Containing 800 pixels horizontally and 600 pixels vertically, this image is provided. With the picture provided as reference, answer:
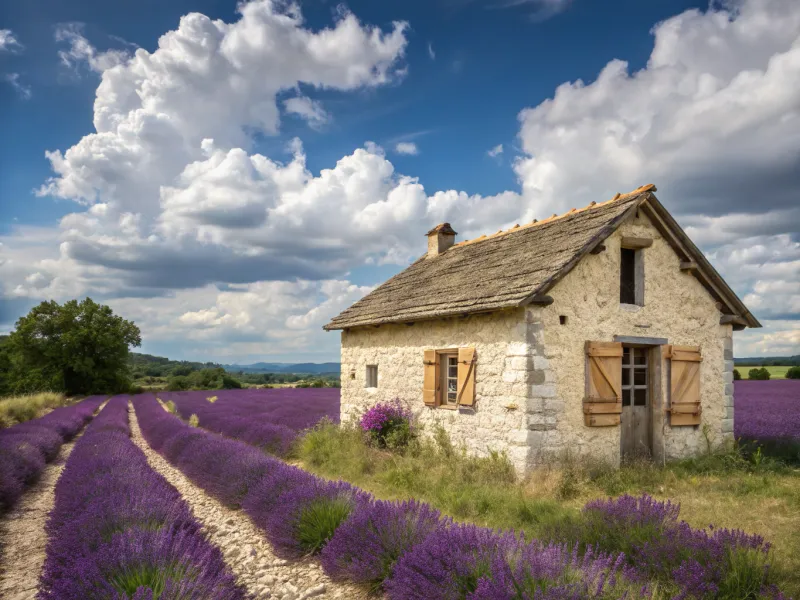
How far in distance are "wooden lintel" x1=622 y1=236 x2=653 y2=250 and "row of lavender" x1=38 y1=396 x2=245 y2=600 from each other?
7.18 meters

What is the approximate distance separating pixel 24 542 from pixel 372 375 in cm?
670

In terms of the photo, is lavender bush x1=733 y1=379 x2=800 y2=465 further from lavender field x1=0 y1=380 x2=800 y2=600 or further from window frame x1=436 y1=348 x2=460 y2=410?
window frame x1=436 y1=348 x2=460 y2=410

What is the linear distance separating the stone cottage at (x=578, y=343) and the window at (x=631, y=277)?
0.02 metres

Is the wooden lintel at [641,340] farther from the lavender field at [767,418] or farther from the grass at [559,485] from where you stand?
the lavender field at [767,418]

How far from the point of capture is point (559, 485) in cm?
680

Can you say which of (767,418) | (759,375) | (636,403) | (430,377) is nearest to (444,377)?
(430,377)

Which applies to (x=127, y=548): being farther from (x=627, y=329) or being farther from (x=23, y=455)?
(x=627, y=329)

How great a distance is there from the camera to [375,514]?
4.29 metres

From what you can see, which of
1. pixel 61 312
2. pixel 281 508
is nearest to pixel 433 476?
pixel 281 508

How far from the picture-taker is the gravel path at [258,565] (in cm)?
401

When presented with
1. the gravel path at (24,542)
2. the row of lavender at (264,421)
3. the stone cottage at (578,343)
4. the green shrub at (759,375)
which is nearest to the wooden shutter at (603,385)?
the stone cottage at (578,343)

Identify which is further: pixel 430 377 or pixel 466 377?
pixel 430 377

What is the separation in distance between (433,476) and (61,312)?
3886 centimetres

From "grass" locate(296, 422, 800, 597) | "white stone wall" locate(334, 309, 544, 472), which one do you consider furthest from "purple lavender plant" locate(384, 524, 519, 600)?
"white stone wall" locate(334, 309, 544, 472)
